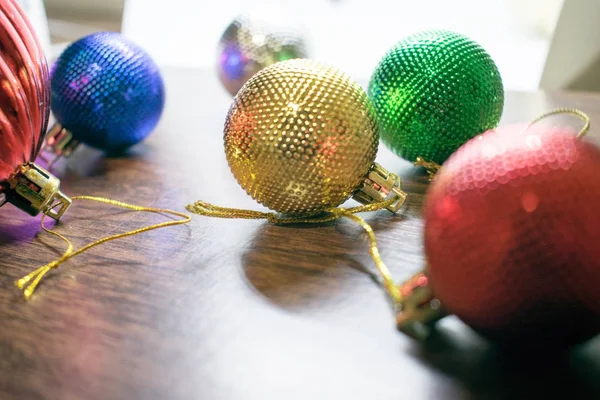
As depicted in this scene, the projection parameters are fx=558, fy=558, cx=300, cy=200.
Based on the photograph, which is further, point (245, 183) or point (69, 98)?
point (69, 98)

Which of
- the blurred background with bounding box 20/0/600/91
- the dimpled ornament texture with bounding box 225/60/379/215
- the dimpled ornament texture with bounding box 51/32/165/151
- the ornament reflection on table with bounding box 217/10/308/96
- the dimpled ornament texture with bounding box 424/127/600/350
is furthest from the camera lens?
the blurred background with bounding box 20/0/600/91

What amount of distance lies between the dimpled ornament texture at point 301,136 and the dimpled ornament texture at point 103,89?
0.55 ft

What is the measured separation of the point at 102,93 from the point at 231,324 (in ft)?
0.97

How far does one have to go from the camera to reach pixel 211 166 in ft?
1.84

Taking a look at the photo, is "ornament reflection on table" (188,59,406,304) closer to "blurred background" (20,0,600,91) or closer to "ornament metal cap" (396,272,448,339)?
"ornament metal cap" (396,272,448,339)

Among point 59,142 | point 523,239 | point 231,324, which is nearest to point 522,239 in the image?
point 523,239

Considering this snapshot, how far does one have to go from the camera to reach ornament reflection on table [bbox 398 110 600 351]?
0.86 feet

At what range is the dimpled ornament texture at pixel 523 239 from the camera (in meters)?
0.26

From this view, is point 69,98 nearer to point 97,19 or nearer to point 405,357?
point 405,357

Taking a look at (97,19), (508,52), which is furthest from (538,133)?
(97,19)

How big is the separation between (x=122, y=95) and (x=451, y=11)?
0.97 m

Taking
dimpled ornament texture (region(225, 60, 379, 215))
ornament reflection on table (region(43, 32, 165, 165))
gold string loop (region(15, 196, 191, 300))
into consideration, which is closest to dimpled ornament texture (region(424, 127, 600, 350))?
dimpled ornament texture (region(225, 60, 379, 215))

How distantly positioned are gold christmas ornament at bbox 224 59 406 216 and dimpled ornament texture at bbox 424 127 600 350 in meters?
0.11

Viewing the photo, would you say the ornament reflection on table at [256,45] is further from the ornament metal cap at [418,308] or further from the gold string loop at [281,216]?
the ornament metal cap at [418,308]
